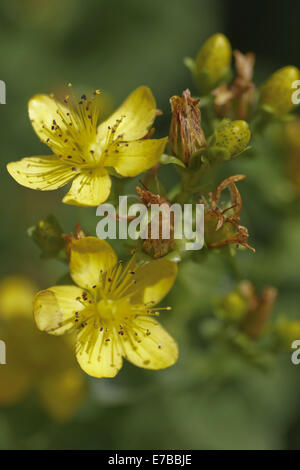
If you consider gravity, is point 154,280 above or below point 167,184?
below

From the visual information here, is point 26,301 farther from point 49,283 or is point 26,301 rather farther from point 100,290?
point 100,290

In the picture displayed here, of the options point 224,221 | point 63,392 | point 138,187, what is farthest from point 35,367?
point 224,221

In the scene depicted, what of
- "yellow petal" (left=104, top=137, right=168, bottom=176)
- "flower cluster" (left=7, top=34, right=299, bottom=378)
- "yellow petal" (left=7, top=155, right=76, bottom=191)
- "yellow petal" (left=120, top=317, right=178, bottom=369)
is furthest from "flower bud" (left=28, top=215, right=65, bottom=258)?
"yellow petal" (left=120, top=317, right=178, bottom=369)

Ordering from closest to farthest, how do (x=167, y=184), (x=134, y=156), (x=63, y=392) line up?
(x=134, y=156) < (x=63, y=392) < (x=167, y=184)

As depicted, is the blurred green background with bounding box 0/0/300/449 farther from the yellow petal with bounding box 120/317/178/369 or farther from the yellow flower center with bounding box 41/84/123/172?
the yellow flower center with bounding box 41/84/123/172

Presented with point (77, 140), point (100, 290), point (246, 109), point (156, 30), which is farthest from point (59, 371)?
point (156, 30)

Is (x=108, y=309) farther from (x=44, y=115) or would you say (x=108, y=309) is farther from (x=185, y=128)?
(x=44, y=115)
